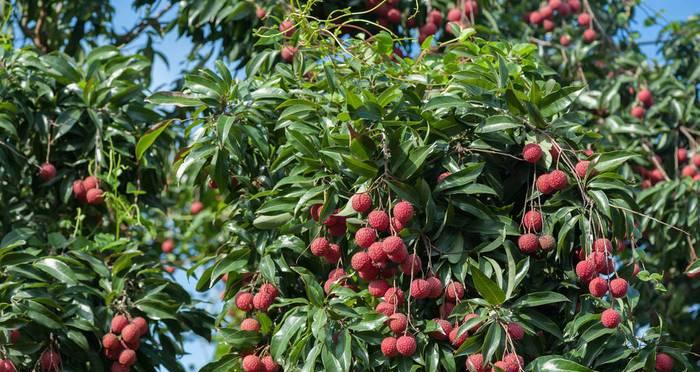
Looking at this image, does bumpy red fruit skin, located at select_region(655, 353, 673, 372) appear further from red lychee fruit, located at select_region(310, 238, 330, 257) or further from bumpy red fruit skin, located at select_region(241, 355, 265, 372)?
bumpy red fruit skin, located at select_region(241, 355, 265, 372)

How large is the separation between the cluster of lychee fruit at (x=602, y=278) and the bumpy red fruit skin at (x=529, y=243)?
0.11 metres

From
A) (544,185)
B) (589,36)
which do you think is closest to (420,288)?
(544,185)

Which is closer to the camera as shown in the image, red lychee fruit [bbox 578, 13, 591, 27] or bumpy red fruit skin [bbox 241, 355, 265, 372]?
bumpy red fruit skin [bbox 241, 355, 265, 372]

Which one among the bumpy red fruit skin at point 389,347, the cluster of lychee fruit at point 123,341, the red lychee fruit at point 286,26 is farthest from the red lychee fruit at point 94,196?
the bumpy red fruit skin at point 389,347

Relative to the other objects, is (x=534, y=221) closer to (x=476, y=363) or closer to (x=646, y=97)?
(x=476, y=363)

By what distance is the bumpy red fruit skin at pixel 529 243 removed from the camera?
2711 mm

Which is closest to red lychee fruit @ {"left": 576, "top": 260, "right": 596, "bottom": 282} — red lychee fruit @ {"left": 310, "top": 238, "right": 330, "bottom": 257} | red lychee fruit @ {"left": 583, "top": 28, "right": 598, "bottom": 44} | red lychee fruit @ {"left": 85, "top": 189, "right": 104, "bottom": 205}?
red lychee fruit @ {"left": 310, "top": 238, "right": 330, "bottom": 257}

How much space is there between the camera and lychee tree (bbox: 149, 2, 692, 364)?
8.71ft

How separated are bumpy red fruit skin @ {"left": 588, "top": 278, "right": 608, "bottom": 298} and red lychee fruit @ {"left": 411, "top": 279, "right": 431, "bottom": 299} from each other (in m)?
0.37

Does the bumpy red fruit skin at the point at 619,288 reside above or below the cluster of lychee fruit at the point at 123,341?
above

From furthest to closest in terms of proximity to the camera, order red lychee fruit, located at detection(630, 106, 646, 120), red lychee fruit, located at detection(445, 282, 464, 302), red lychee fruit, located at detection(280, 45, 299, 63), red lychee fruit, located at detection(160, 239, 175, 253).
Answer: red lychee fruit, located at detection(160, 239, 175, 253)
red lychee fruit, located at detection(630, 106, 646, 120)
red lychee fruit, located at detection(280, 45, 299, 63)
red lychee fruit, located at detection(445, 282, 464, 302)

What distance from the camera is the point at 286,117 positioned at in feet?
10.2

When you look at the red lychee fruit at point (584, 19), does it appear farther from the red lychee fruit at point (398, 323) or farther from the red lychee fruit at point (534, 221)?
the red lychee fruit at point (398, 323)

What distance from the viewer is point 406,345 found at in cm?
259
